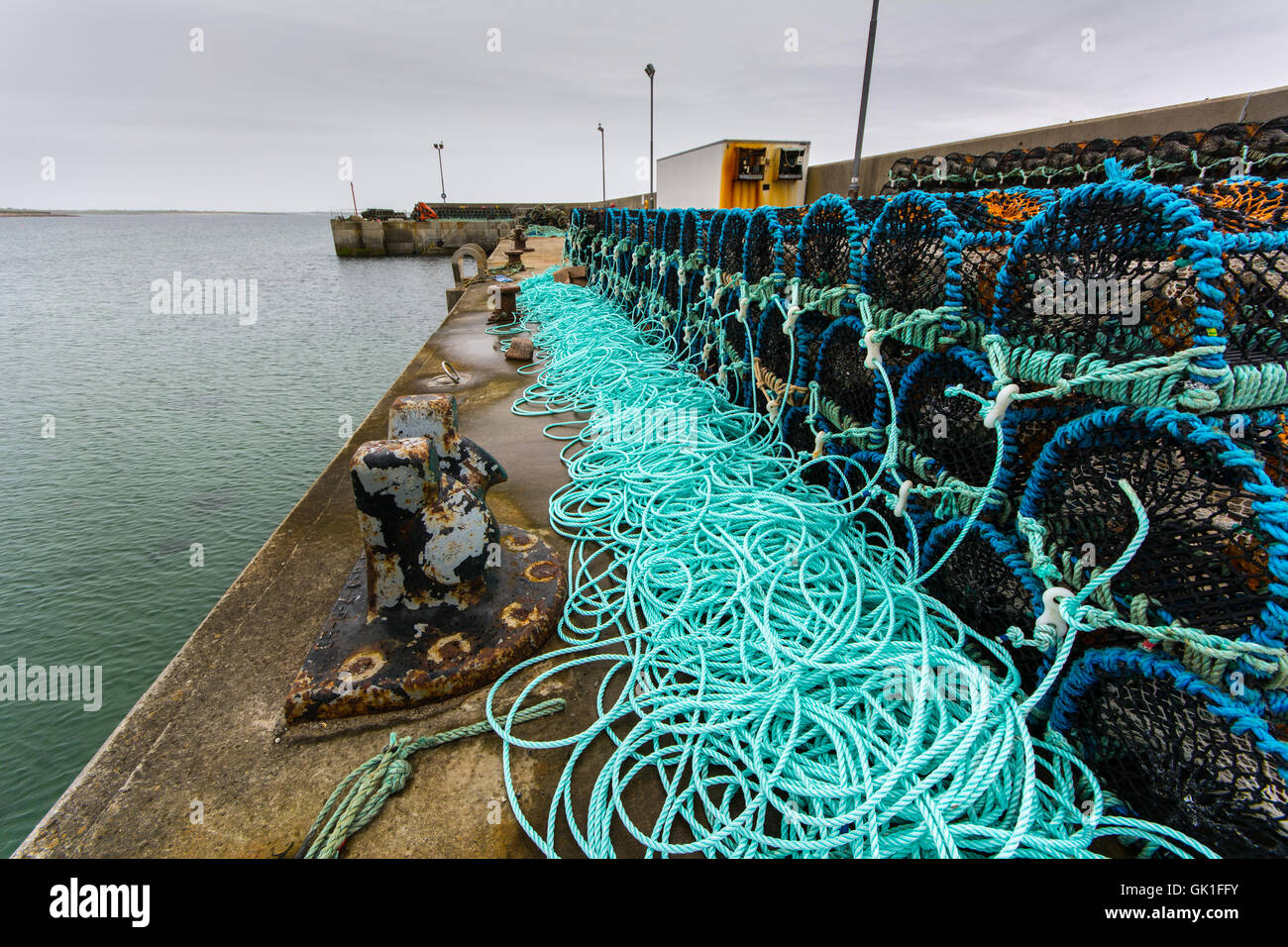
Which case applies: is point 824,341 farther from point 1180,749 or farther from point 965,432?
point 1180,749

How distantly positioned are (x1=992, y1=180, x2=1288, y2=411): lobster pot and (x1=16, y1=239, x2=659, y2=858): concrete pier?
5.74 ft

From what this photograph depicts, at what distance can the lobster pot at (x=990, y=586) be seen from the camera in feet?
5.84

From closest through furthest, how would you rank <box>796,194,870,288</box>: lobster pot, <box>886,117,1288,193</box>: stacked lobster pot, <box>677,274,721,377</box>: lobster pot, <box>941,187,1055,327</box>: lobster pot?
<box>941,187,1055,327</box>: lobster pot < <box>796,194,870,288</box>: lobster pot < <box>677,274,721,377</box>: lobster pot < <box>886,117,1288,193</box>: stacked lobster pot

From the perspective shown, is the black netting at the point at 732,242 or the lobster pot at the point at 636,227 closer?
the black netting at the point at 732,242

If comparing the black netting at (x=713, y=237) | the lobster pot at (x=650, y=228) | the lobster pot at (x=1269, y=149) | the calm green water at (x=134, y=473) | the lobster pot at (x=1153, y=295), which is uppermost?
the lobster pot at (x=1269, y=149)

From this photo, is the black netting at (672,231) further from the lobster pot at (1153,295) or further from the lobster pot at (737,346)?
the lobster pot at (1153,295)

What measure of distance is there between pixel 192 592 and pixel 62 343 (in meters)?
14.0

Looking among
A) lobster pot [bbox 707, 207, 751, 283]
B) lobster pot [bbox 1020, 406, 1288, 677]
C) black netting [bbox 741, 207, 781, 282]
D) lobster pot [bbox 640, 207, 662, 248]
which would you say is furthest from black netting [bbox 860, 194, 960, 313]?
lobster pot [bbox 640, 207, 662, 248]

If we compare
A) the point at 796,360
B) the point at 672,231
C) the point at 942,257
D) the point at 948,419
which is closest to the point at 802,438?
the point at 796,360

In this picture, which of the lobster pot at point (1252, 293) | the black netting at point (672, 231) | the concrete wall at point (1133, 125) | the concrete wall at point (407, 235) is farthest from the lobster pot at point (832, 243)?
Answer: the concrete wall at point (407, 235)

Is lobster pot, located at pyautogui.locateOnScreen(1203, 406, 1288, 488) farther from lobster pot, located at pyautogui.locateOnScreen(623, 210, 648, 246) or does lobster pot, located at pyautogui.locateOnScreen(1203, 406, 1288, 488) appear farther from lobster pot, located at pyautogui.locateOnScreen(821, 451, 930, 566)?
lobster pot, located at pyautogui.locateOnScreen(623, 210, 648, 246)

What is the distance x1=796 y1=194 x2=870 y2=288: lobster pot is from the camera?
2566 millimetres

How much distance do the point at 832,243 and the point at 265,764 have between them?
9.73 ft
